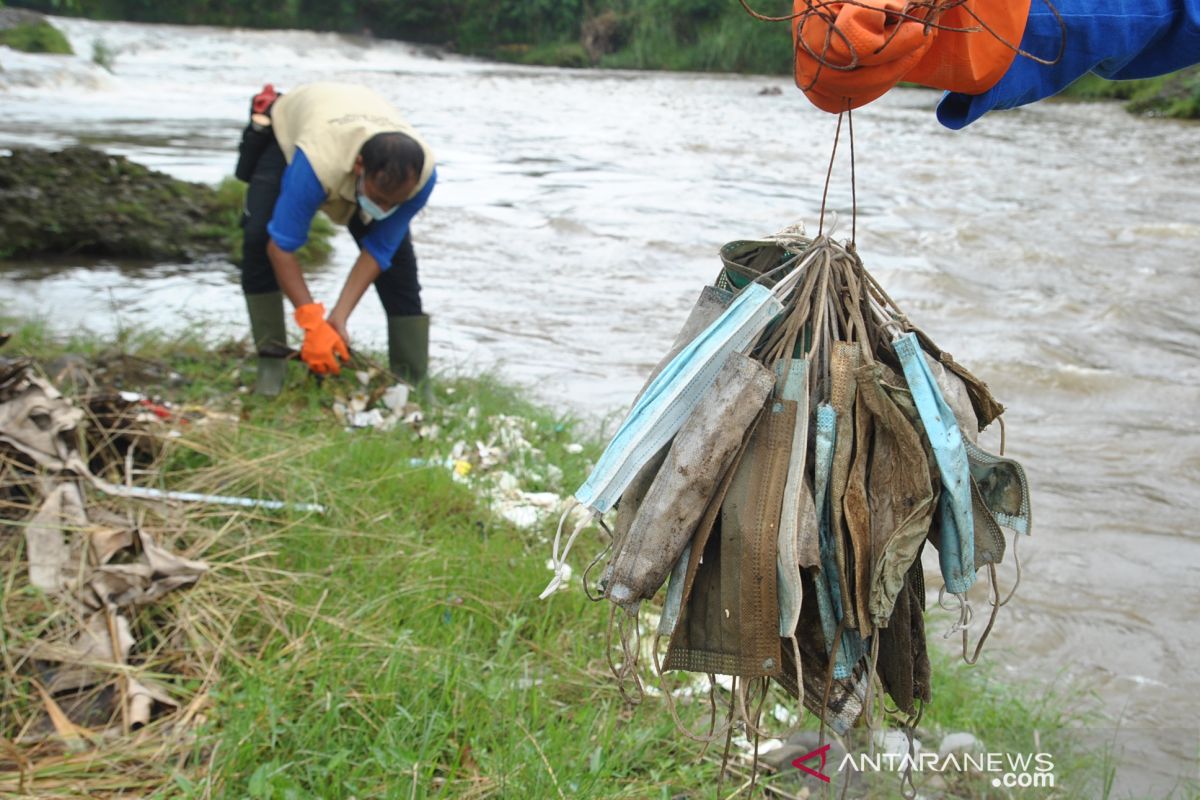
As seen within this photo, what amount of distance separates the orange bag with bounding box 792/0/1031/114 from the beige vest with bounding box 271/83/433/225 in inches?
117

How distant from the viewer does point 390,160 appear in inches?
157

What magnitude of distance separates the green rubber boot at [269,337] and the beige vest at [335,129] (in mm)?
489

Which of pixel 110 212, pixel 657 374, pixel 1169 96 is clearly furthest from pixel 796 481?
pixel 1169 96

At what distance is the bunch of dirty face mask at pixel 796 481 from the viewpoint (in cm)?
145

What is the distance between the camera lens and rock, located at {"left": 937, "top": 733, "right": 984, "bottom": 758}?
2.58 metres

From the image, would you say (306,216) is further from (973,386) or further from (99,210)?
(99,210)

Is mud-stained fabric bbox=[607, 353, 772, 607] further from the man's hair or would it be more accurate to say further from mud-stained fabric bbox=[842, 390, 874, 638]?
the man's hair

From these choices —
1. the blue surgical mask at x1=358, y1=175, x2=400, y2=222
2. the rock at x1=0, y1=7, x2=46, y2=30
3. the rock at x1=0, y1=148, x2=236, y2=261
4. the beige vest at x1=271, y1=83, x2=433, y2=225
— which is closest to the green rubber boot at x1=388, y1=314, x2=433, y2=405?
the beige vest at x1=271, y1=83, x2=433, y2=225

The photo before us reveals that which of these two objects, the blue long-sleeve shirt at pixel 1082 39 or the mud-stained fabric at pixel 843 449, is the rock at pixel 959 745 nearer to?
the mud-stained fabric at pixel 843 449

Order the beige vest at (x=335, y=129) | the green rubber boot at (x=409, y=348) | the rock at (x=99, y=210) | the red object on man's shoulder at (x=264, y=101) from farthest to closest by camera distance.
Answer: the rock at (x=99, y=210)
the green rubber boot at (x=409, y=348)
the red object on man's shoulder at (x=264, y=101)
the beige vest at (x=335, y=129)

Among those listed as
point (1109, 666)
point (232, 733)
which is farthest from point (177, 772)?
point (1109, 666)

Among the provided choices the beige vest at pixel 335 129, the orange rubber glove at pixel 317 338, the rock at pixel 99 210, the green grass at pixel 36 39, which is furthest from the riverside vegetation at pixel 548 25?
the orange rubber glove at pixel 317 338

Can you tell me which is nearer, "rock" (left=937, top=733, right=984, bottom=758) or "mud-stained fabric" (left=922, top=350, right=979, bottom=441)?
"mud-stained fabric" (left=922, top=350, right=979, bottom=441)

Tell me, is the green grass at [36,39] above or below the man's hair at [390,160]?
below
